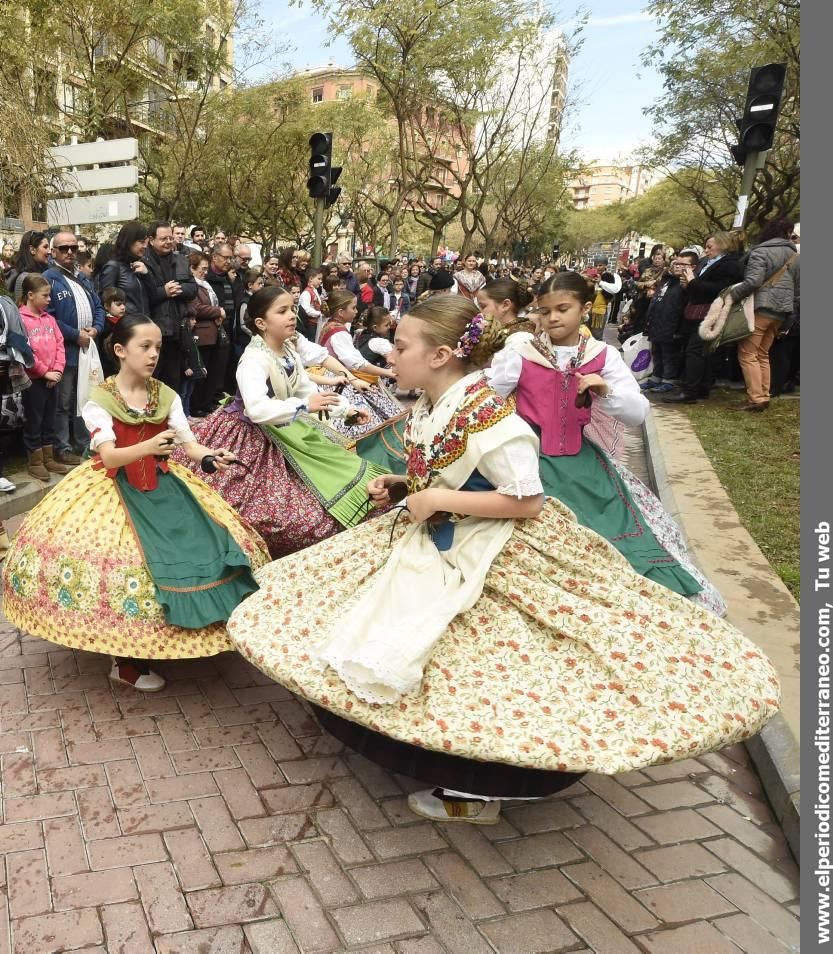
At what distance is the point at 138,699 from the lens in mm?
3291

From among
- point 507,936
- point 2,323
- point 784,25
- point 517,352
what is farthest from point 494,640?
point 784,25

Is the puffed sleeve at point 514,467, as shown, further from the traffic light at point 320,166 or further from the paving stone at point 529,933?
the traffic light at point 320,166

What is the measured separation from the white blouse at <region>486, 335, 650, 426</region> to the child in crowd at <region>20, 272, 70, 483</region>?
3.79 meters

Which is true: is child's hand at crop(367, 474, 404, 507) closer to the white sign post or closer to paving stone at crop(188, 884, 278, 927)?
paving stone at crop(188, 884, 278, 927)

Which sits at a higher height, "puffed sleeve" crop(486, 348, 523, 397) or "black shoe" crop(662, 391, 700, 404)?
"puffed sleeve" crop(486, 348, 523, 397)

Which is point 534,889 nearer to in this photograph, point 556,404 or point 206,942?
point 206,942

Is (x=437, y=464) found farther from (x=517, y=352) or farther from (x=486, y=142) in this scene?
(x=486, y=142)

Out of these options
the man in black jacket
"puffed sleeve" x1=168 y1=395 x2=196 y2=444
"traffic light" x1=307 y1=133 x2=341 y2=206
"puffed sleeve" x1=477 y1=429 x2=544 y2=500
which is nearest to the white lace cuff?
"puffed sleeve" x1=477 y1=429 x2=544 y2=500

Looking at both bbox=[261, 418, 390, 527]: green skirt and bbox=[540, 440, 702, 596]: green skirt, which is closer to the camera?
bbox=[540, 440, 702, 596]: green skirt

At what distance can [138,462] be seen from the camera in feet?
11.0

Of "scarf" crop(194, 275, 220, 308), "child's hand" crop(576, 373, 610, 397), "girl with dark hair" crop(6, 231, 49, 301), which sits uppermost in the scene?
"girl with dark hair" crop(6, 231, 49, 301)

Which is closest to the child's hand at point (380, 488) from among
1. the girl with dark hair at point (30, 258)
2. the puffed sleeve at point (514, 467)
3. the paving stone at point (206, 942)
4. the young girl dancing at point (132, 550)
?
the puffed sleeve at point (514, 467)

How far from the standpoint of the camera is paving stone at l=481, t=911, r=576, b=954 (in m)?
2.14

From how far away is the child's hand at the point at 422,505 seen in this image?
7.76 feet
